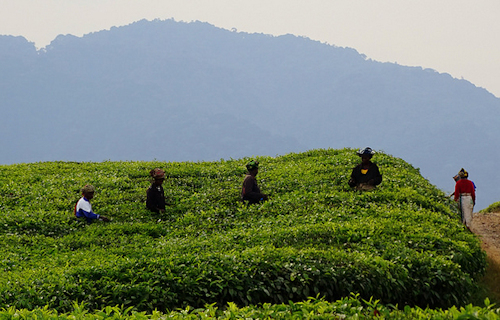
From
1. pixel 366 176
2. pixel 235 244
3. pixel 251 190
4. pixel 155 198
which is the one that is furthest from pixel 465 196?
pixel 155 198

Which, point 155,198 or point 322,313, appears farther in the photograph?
point 155,198

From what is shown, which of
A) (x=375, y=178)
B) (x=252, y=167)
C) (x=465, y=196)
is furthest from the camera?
(x=465, y=196)

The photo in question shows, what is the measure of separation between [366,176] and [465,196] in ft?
17.9

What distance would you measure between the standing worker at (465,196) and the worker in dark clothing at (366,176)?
4.86 metres

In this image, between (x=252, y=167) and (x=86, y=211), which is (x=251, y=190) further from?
(x=86, y=211)

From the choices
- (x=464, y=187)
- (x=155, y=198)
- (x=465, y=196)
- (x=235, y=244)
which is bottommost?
(x=235, y=244)

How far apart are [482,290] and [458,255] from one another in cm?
249

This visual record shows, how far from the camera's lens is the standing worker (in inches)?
765

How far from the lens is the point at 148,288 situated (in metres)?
9.87

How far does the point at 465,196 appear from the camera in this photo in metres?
19.5

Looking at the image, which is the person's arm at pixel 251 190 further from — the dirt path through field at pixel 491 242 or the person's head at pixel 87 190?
the dirt path through field at pixel 491 242

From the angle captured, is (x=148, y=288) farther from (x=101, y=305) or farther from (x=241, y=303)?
(x=241, y=303)

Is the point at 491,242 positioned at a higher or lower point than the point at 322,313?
higher

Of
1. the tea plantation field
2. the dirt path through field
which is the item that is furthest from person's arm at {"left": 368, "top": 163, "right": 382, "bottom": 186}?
the dirt path through field
